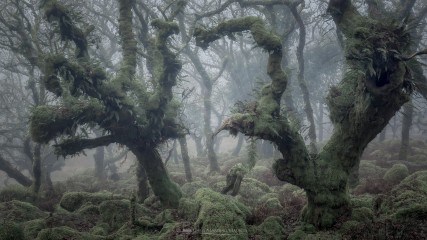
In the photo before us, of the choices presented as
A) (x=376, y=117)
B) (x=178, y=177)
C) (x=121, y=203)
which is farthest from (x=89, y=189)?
(x=376, y=117)

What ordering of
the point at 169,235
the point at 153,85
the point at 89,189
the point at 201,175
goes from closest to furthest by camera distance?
the point at 169,235
the point at 153,85
the point at 89,189
the point at 201,175

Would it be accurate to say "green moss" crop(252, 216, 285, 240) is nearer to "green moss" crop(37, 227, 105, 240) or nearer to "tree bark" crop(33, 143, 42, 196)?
"green moss" crop(37, 227, 105, 240)

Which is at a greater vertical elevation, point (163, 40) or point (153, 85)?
point (163, 40)

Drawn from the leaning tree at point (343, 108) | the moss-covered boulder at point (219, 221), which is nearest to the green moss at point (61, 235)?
the moss-covered boulder at point (219, 221)

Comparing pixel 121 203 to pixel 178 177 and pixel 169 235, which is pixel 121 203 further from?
pixel 178 177

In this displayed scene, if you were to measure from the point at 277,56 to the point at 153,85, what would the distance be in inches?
227

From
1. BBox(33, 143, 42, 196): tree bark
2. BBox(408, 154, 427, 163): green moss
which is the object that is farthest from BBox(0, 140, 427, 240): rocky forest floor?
BBox(408, 154, 427, 163): green moss

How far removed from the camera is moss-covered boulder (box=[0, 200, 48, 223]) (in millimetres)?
10680

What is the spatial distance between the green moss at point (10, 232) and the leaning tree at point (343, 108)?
19.1 ft

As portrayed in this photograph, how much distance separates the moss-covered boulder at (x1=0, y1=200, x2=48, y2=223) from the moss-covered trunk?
3.87m

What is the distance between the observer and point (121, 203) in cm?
1137

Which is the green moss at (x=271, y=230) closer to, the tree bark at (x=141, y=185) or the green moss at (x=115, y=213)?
the green moss at (x=115, y=213)

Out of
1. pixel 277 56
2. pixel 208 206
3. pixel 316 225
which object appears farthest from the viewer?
pixel 277 56

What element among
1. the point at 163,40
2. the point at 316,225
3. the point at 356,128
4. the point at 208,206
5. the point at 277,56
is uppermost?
the point at 163,40
